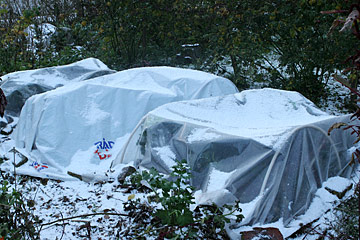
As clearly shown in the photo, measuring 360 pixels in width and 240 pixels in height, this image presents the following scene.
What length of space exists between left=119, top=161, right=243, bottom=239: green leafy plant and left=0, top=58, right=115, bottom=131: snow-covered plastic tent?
9.16ft

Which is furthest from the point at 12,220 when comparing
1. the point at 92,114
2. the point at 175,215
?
the point at 92,114

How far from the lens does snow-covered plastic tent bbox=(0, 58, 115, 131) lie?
16.9 feet

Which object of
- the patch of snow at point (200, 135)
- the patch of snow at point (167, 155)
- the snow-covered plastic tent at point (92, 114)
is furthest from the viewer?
the snow-covered plastic tent at point (92, 114)

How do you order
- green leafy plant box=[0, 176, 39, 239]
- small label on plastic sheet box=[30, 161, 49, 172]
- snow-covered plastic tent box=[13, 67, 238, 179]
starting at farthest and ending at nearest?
snow-covered plastic tent box=[13, 67, 238, 179]
small label on plastic sheet box=[30, 161, 49, 172]
green leafy plant box=[0, 176, 39, 239]

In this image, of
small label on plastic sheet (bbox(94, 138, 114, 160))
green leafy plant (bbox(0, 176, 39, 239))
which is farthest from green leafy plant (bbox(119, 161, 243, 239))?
small label on plastic sheet (bbox(94, 138, 114, 160))

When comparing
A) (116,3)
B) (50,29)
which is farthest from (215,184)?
(50,29)

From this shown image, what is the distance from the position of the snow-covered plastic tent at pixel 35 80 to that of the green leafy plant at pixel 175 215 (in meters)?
2.79

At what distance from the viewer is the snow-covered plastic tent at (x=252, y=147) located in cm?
290

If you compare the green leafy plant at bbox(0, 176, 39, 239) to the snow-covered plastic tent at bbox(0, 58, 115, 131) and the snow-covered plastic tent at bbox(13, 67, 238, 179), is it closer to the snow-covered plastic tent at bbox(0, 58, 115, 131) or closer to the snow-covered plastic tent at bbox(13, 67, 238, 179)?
the snow-covered plastic tent at bbox(13, 67, 238, 179)

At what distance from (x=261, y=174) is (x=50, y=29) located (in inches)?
301

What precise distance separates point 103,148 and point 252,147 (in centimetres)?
195

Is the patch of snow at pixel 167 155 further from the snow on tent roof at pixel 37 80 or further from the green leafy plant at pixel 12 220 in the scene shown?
the snow on tent roof at pixel 37 80

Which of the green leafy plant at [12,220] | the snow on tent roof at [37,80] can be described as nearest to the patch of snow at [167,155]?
the green leafy plant at [12,220]

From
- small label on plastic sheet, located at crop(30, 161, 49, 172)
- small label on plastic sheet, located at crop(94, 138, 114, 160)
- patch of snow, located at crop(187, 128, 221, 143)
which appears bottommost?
small label on plastic sheet, located at crop(30, 161, 49, 172)
